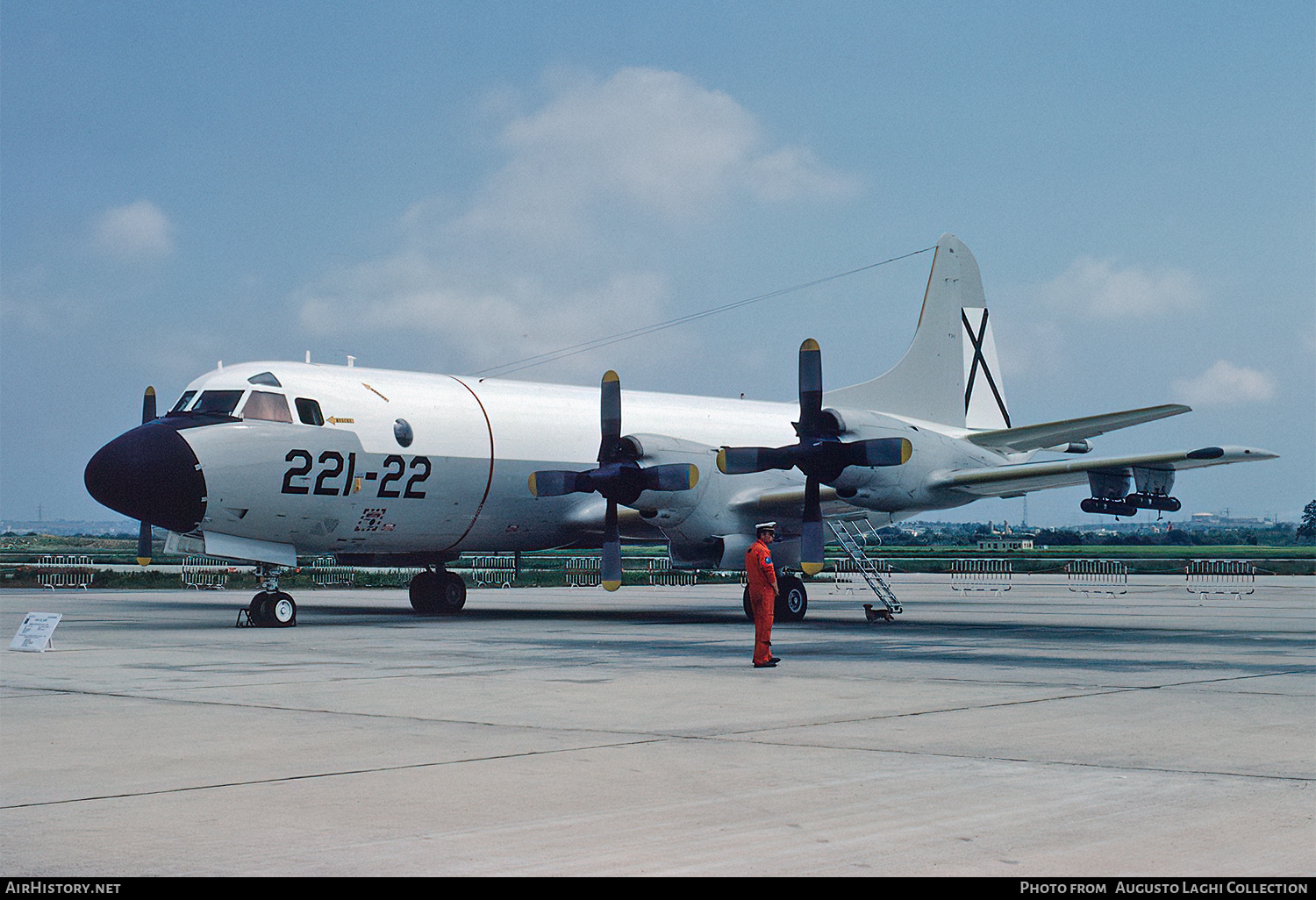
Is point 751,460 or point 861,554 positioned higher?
point 751,460

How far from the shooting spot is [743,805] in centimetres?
769

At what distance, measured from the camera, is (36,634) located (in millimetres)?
17922

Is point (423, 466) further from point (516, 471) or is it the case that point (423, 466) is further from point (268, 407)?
point (268, 407)

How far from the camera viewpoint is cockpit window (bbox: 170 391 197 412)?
77.6 ft

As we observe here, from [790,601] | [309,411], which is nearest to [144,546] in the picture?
[309,411]

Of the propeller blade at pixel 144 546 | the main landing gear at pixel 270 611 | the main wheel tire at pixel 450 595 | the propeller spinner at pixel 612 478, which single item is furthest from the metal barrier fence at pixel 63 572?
the propeller spinner at pixel 612 478

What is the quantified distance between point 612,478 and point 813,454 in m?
3.86

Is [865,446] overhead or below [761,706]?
overhead

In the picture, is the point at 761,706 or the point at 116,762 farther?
the point at 761,706

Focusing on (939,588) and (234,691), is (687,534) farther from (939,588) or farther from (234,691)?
(939,588)

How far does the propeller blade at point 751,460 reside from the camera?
24.2m

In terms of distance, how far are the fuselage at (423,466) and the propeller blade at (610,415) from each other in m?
0.59

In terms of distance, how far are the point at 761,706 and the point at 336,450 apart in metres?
13.8

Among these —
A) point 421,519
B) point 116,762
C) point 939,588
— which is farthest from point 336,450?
point 939,588
